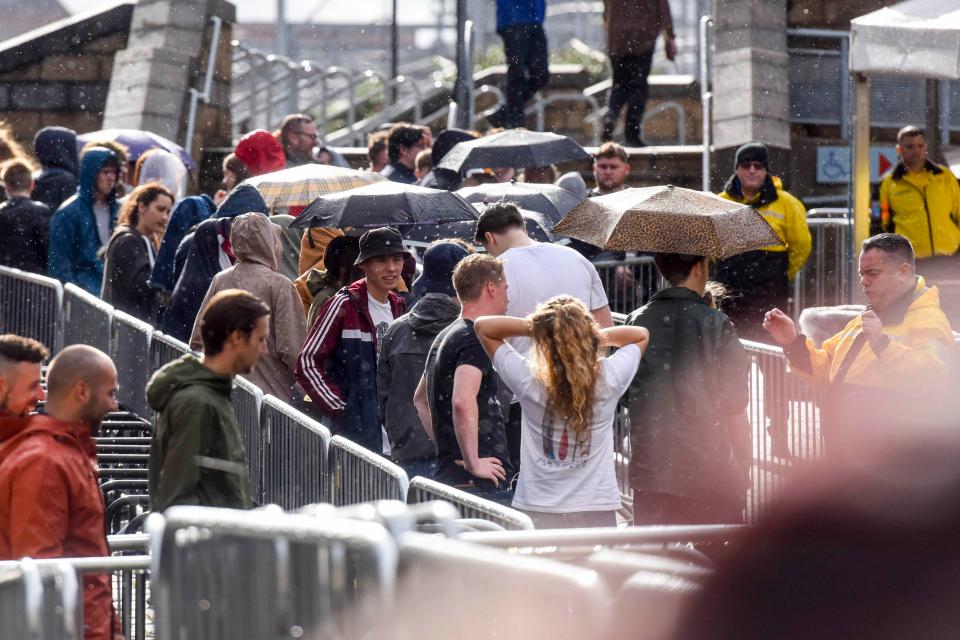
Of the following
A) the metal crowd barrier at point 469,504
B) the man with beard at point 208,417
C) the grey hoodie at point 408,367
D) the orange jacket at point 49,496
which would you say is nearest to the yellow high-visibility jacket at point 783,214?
the grey hoodie at point 408,367

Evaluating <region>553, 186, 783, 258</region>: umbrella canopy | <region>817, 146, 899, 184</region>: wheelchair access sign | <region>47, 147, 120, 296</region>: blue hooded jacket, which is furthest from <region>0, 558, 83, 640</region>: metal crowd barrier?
<region>817, 146, 899, 184</region>: wheelchair access sign

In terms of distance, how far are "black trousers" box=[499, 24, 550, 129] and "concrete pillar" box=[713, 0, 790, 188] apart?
1880 mm

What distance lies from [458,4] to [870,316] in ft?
40.8

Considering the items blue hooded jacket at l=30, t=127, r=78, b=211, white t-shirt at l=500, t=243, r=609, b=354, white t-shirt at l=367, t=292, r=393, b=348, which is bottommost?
white t-shirt at l=367, t=292, r=393, b=348

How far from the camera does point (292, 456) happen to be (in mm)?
7676

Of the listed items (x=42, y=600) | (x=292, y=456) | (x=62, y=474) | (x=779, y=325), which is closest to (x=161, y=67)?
(x=292, y=456)

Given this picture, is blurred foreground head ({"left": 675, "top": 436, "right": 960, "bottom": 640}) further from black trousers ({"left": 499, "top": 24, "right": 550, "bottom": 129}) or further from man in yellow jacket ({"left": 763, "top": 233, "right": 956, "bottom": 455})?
black trousers ({"left": 499, "top": 24, "right": 550, "bottom": 129})

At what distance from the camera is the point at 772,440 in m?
8.89

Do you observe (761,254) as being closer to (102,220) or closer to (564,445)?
(102,220)

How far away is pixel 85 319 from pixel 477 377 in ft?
14.4

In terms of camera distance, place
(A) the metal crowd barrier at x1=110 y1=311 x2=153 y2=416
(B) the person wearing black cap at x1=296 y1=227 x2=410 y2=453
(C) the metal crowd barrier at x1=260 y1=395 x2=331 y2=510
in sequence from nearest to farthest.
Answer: (C) the metal crowd barrier at x1=260 y1=395 x2=331 y2=510 < (B) the person wearing black cap at x1=296 y1=227 x2=410 y2=453 < (A) the metal crowd barrier at x1=110 y1=311 x2=153 y2=416

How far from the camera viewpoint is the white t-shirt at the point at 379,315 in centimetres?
830

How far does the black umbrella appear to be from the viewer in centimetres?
1013

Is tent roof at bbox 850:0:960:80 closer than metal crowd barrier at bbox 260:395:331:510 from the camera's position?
No
